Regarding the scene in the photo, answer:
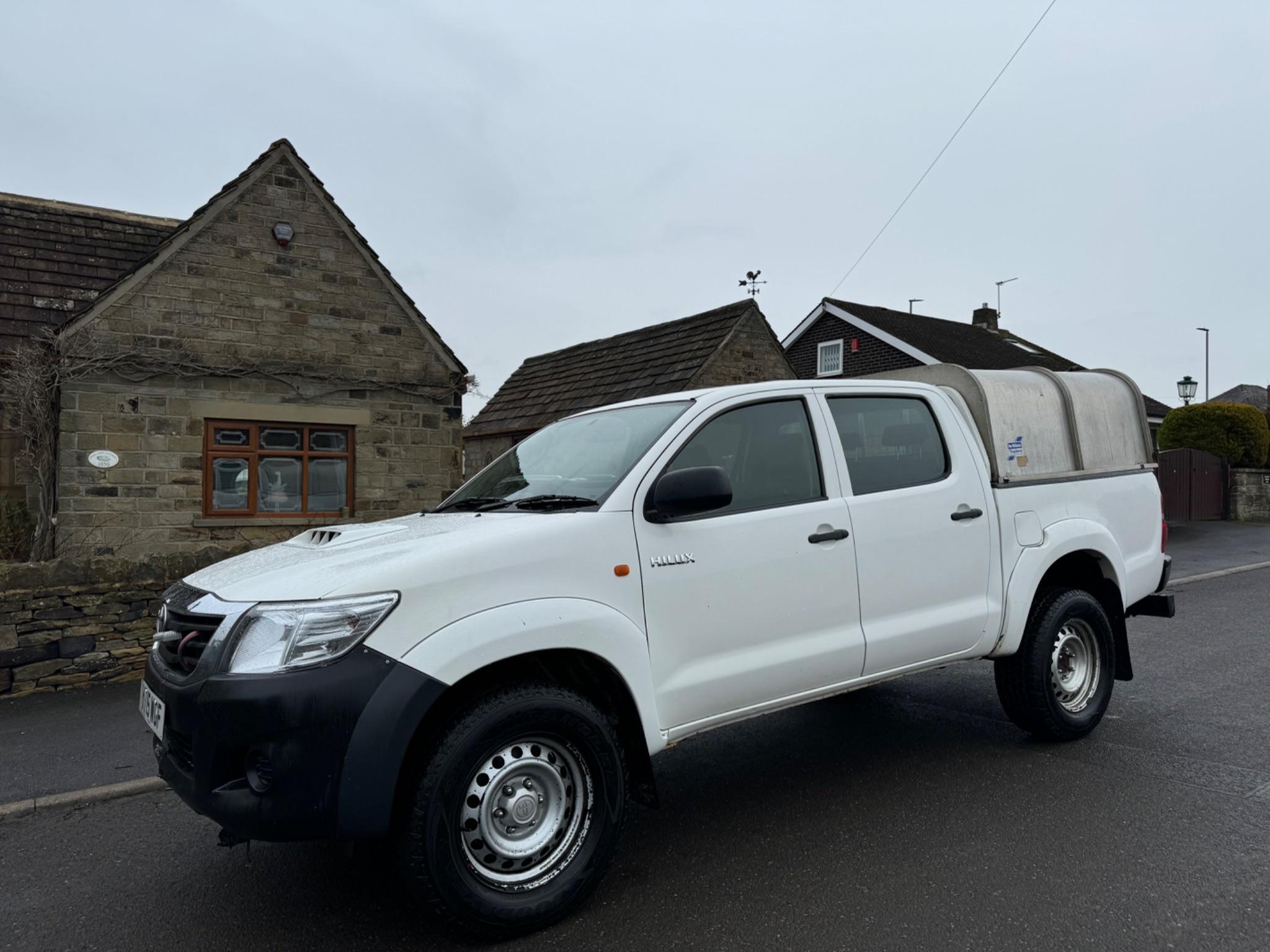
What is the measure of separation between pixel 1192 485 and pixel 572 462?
2447 cm

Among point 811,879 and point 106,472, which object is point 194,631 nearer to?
point 811,879

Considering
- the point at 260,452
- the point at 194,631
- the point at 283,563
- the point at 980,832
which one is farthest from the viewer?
the point at 260,452

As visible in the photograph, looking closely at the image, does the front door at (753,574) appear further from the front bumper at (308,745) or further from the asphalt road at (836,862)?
the front bumper at (308,745)

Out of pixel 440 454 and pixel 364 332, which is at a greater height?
pixel 364 332

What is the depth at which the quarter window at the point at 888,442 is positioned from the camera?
4324mm

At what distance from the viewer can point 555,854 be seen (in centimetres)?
322

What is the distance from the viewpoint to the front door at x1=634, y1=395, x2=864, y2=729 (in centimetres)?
352

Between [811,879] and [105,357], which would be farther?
[105,357]

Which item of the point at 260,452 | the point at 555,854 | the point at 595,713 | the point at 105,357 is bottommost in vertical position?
the point at 555,854

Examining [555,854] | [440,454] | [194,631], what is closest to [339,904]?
[555,854]

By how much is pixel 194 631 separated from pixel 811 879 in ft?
8.10

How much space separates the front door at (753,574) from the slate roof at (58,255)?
10.0m

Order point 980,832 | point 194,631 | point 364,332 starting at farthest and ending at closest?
point 364,332, point 980,832, point 194,631

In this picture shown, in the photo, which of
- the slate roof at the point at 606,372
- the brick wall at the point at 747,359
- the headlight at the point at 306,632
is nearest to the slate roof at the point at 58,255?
the slate roof at the point at 606,372
